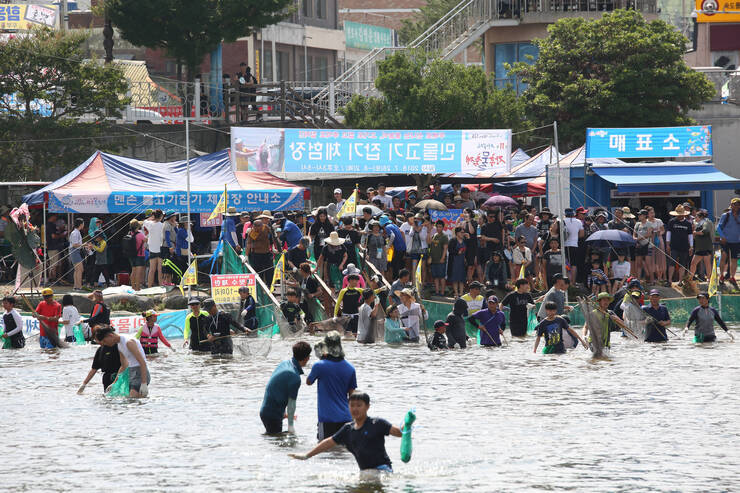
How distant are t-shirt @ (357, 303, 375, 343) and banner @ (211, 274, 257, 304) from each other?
2.28 metres

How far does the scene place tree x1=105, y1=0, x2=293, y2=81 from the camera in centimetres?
4059

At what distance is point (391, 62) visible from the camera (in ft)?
119

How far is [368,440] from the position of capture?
11719 millimetres

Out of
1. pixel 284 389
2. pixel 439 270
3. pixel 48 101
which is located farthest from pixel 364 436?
pixel 48 101

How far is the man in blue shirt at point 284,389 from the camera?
44.3ft

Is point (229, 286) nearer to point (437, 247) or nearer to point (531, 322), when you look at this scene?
point (437, 247)

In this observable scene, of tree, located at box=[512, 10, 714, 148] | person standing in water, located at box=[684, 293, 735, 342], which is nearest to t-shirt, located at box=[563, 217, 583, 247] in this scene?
person standing in water, located at box=[684, 293, 735, 342]

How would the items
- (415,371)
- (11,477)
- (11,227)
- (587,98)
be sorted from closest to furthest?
1. (11,477)
2. (415,371)
3. (11,227)
4. (587,98)

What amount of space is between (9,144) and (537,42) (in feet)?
62.7

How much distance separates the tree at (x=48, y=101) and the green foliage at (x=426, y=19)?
151ft

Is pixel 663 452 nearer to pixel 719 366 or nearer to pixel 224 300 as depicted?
pixel 719 366

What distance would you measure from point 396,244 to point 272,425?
512 inches

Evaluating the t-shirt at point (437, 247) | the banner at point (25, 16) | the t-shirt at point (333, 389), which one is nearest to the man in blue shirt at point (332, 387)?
the t-shirt at point (333, 389)

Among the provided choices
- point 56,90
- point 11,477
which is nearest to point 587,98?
point 56,90
